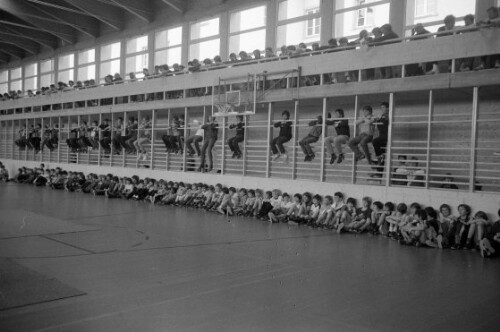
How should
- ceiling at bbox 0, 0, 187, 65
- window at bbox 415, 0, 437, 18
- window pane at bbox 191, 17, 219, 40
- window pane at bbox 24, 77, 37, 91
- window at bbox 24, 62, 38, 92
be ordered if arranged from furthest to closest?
window pane at bbox 24, 77, 37, 91, window at bbox 24, 62, 38, 92, ceiling at bbox 0, 0, 187, 65, window pane at bbox 191, 17, 219, 40, window at bbox 415, 0, 437, 18

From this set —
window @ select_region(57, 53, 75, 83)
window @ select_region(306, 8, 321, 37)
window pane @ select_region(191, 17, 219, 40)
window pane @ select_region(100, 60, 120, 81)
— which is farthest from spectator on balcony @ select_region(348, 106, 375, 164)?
window @ select_region(57, 53, 75, 83)

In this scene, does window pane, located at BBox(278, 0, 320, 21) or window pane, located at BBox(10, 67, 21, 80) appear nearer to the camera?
window pane, located at BBox(278, 0, 320, 21)

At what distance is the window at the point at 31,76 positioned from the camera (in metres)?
29.9

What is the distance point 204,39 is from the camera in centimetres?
1900

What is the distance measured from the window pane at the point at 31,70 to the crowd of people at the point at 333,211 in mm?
16234

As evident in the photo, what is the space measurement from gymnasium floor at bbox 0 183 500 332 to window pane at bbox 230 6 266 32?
33.1ft

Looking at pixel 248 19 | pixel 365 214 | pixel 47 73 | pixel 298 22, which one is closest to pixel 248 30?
pixel 248 19

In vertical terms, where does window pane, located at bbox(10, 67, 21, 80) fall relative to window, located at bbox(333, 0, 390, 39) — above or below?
above

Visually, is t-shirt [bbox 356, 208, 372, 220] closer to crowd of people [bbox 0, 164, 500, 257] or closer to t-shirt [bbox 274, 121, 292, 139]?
crowd of people [bbox 0, 164, 500, 257]

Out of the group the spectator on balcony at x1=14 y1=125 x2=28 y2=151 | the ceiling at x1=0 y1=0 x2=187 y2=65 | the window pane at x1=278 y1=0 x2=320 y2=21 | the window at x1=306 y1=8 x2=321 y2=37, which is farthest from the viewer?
the spectator on balcony at x1=14 y1=125 x2=28 y2=151

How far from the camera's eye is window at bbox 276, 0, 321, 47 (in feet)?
50.6

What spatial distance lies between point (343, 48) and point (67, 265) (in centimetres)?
921

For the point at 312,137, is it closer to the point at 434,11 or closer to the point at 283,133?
the point at 283,133

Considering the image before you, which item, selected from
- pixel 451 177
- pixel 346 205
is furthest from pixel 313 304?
pixel 451 177
